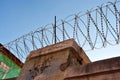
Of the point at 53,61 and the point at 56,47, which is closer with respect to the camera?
the point at 53,61

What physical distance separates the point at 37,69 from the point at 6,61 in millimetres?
7770

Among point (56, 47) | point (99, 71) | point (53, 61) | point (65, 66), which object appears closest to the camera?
point (99, 71)

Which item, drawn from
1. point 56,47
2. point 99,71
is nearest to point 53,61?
point 56,47

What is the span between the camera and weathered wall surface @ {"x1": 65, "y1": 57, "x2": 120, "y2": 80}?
5.37 m

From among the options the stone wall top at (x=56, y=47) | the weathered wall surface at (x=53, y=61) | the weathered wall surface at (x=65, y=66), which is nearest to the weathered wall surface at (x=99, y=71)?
Answer: the weathered wall surface at (x=65, y=66)

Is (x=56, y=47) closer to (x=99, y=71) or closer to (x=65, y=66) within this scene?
(x=65, y=66)

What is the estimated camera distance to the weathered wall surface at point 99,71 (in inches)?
211

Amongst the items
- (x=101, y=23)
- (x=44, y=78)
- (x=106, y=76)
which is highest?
(x=101, y=23)

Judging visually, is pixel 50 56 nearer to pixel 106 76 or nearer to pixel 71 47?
pixel 71 47

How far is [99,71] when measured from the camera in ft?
18.4

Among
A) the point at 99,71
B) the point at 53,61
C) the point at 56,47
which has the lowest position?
the point at 99,71

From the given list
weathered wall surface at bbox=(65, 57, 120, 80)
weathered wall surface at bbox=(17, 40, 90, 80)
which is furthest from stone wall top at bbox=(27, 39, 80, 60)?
weathered wall surface at bbox=(65, 57, 120, 80)

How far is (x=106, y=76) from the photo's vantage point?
5.42 m

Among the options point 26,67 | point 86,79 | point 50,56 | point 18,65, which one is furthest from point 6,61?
point 86,79
